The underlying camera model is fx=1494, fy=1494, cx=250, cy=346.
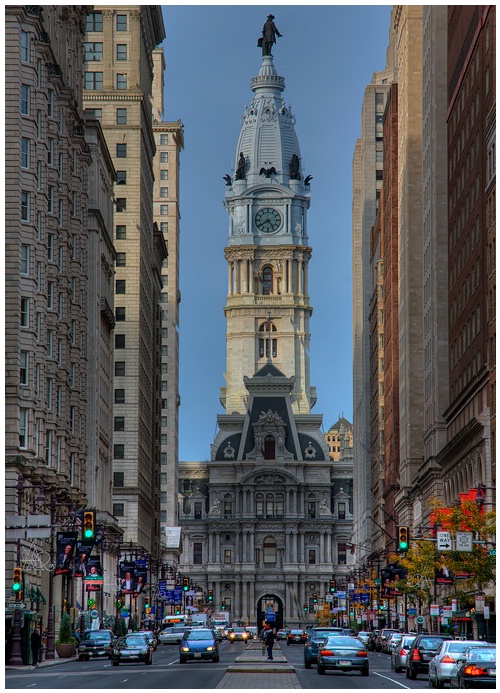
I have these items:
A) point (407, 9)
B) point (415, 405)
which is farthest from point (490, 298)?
point (407, 9)

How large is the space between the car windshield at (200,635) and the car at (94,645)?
17.2 ft

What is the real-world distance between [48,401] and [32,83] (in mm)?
19181

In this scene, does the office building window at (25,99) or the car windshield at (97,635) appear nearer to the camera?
the office building window at (25,99)

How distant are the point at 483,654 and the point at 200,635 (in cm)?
3432

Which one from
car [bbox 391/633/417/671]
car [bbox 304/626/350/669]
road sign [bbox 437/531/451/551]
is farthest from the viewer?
road sign [bbox 437/531/451/551]

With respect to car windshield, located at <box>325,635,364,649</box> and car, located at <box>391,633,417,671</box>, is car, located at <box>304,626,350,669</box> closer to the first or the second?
car, located at <box>391,633,417,671</box>

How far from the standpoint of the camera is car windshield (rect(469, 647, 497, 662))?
43.2 meters

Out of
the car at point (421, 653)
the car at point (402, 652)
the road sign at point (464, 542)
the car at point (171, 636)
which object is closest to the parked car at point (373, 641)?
the car at point (171, 636)

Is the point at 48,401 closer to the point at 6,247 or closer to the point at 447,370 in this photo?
the point at 6,247

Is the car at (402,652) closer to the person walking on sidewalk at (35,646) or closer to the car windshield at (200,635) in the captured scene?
the car windshield at (200,635)

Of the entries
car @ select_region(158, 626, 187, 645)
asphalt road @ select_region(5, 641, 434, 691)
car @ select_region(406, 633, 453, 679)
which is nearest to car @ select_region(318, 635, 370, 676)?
asphalt road @ select_region(5, 641, 434, 691)

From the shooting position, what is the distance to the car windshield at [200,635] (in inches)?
2975

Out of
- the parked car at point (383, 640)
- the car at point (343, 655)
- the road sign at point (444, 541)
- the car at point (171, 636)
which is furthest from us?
the car at point (171, 636)

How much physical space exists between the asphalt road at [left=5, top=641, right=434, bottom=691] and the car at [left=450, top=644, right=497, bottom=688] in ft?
18.1
